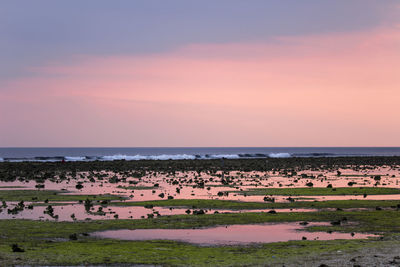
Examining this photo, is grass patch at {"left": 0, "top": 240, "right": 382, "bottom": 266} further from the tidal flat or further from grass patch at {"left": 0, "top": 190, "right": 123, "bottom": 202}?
grass patch at {"left": 0, "top": 190, "right": 123, "bottom": 202}

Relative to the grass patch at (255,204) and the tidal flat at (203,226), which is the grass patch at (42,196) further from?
the grass patch at (255,204)

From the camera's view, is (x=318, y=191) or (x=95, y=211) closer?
(x=95, y=211)

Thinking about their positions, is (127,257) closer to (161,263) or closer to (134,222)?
(161,263)

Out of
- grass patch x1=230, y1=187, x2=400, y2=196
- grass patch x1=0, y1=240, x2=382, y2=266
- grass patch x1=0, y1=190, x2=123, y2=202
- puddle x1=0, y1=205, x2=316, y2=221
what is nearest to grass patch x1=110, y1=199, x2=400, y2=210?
puddle x1=0, y1=205, x2=316, y2=221

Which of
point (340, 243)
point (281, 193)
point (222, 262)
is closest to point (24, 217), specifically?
point (222, 262)

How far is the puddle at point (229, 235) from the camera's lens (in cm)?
2083

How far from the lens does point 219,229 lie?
23.7m

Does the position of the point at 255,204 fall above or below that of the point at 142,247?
above

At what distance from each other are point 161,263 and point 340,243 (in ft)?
24.0

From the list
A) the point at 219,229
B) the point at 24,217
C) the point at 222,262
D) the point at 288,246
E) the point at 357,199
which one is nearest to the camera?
the point at 222,262

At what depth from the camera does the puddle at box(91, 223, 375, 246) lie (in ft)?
68.3

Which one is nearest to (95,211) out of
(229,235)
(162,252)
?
(229,235)

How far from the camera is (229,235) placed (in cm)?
2205

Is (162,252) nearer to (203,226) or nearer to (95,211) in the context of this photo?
(203,226)
